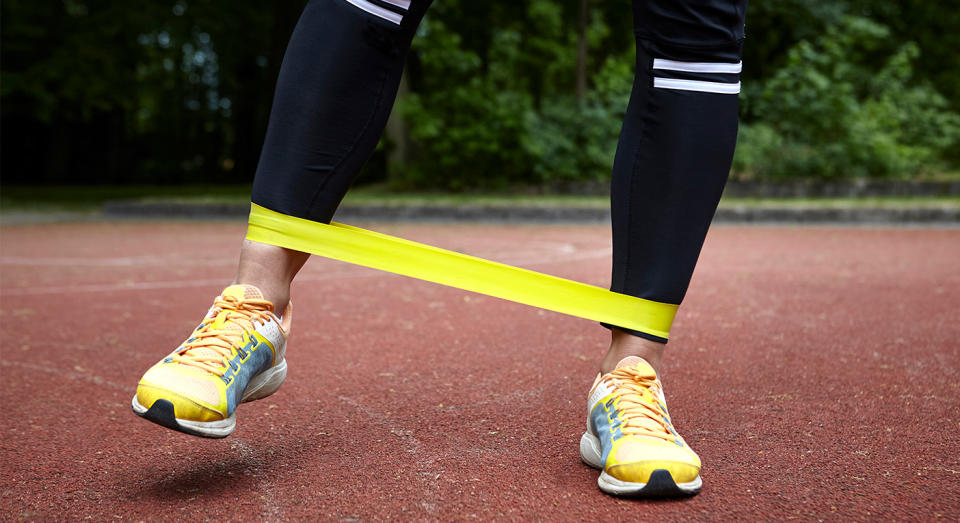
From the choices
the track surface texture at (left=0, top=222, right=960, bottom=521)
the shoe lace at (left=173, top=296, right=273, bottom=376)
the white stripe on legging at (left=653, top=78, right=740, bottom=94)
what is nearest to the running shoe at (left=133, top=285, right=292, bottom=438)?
the shoe lace at (left=173, top=296, right=273, bottom=376)

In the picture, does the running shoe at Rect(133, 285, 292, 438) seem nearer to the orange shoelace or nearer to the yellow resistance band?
the yellow resistance band

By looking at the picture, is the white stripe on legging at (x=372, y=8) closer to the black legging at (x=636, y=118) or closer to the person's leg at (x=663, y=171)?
the black legging at (x=636, y=118)

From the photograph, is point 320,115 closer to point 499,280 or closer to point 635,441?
point 499,280

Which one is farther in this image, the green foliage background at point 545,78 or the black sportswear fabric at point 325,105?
the green foliage background at point 545,78

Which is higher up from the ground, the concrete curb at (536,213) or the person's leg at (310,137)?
the person's leg at (310,137)

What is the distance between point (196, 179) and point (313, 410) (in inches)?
988

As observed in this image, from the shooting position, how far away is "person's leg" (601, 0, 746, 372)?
1.40m

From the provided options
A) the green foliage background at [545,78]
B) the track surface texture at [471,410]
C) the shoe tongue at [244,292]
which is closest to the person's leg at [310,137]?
the shoe tongue at [244,292]

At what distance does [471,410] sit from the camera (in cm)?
178

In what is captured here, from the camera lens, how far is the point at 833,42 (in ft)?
42.3

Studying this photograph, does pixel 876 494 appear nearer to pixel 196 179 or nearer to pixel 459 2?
pixel 459 2

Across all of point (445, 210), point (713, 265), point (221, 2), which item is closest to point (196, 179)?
point (221, 2)

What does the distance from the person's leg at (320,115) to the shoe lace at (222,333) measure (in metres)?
0.04

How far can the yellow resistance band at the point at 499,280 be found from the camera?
1.41 meters
